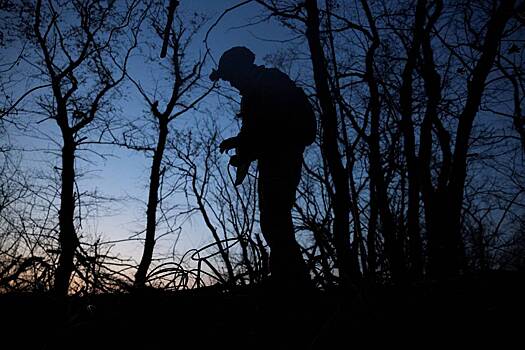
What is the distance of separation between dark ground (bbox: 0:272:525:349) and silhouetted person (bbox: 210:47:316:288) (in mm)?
1302

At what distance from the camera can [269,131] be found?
322cm

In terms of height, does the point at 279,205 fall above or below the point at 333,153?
below

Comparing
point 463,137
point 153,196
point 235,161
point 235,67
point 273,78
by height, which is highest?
point 153,196

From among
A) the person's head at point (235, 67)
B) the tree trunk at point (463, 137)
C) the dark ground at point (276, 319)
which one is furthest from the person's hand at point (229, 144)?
the tree trunk at point (463, 137)

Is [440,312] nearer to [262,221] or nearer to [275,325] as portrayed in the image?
[275,325]

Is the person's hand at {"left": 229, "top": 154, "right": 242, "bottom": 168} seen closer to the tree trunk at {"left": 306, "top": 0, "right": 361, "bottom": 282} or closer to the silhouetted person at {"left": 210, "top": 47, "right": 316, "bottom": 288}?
the silhouetted person at {"left": 210, "top": 47, "right": 316, "bottom": 288}

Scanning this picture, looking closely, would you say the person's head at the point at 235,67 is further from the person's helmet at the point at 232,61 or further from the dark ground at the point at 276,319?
the dark ground at the point at 276,319

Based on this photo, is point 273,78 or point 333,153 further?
point 333,153

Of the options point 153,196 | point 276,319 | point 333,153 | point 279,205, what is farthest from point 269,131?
point 153,196

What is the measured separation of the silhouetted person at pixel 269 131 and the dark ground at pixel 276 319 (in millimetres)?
1302

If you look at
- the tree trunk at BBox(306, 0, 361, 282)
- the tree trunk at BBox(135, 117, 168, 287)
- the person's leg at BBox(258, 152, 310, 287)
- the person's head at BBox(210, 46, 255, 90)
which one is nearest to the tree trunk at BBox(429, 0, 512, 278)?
the tree trunk at BBox(306, 0, 361, 282)

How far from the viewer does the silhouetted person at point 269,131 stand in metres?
3.20

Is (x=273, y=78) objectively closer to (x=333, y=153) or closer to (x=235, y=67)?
(x=235, y=67)

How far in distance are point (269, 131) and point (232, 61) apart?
74 cm
